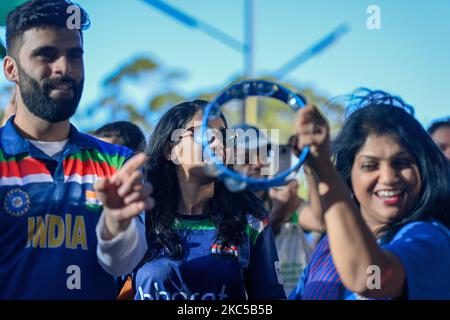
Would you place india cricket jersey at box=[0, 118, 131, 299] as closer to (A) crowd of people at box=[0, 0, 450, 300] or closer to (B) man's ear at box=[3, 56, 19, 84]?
(A) crowd of people at box=[0, 0, 450, 300]

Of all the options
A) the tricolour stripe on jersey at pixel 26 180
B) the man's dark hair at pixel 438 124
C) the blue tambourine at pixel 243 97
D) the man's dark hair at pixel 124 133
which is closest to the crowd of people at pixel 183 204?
the tricolour stripe on jersey at pixel 26 180

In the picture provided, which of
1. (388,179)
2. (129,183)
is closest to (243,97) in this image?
(129,183)

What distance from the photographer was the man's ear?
99.8 inches

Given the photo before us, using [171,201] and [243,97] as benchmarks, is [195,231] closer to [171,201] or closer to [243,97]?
[171,201]

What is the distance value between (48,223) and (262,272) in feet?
2.96

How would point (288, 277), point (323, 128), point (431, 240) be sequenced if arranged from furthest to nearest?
point (288, 277)
point (431, 240)
point (323, 128)

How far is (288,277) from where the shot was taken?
459 cm

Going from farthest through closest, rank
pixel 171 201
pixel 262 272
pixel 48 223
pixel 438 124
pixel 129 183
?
1. pixel 438 124
2. pixel 171 201
3. pixel 262 272
4. pixel 48 223
5. pixel 129 183

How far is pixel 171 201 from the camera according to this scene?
2.77 meters

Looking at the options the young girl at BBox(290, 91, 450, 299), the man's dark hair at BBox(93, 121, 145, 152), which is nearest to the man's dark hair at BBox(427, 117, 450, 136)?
the man's dark hair at BBox(93, 121, 145, 152)

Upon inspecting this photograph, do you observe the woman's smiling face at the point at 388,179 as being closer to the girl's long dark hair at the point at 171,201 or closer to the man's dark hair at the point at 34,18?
the girl's long dark hair at the point at 171,201
